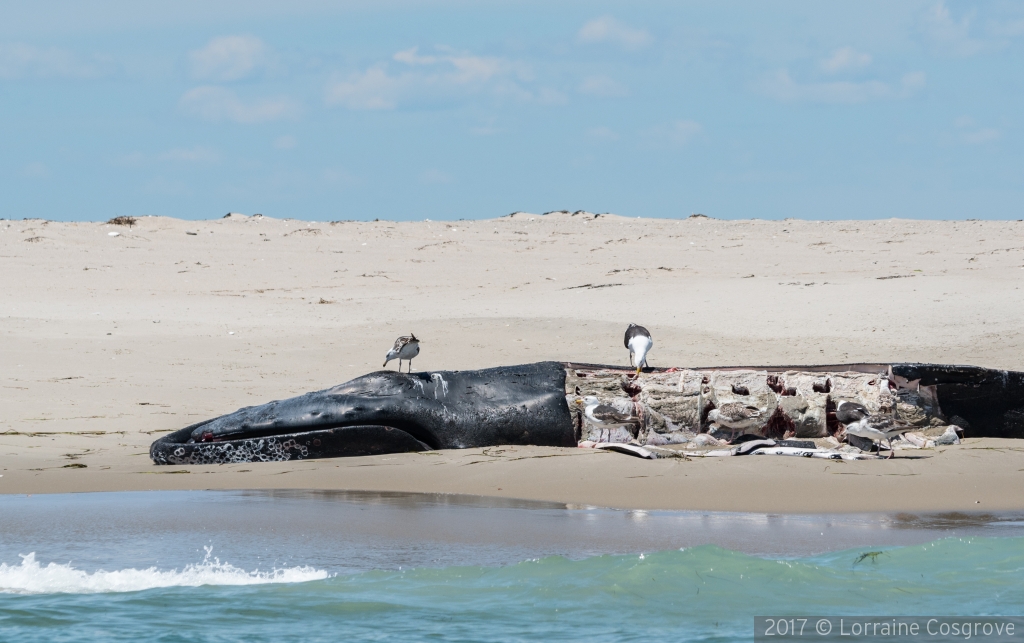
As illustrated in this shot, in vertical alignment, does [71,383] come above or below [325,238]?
below

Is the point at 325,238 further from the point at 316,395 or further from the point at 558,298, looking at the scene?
the point at 316,395

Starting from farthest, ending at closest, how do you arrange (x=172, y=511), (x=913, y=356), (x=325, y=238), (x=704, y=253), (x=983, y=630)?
A: (x=325, y=238), (x=704, y=253), (x=913, y=356), (x=172, y=511), (x=983, y=630)

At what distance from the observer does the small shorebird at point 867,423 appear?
675 cm

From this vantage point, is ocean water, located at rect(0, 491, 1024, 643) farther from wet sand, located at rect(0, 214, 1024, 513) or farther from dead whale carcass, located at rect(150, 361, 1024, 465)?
dead whale carcass, located at rect(150, 361, 1024, 465)

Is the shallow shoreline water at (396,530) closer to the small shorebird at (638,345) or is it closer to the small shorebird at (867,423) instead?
the small shorebird at (867,423)

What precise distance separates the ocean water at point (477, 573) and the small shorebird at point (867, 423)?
4.63 ft

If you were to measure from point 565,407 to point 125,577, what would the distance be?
3415 mm

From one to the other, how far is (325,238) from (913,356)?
14.4 meters

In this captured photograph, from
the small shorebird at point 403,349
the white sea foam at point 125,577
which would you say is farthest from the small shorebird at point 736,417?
the white sea foam at point 125,577

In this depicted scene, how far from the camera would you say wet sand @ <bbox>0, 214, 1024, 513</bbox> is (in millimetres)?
6266

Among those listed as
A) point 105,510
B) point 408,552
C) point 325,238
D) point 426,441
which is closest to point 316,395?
point 426,441

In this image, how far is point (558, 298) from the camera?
53.8 feet

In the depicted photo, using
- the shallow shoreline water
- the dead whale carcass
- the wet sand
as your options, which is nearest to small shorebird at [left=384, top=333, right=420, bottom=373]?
the dead whale carcass

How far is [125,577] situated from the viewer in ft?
14.1
